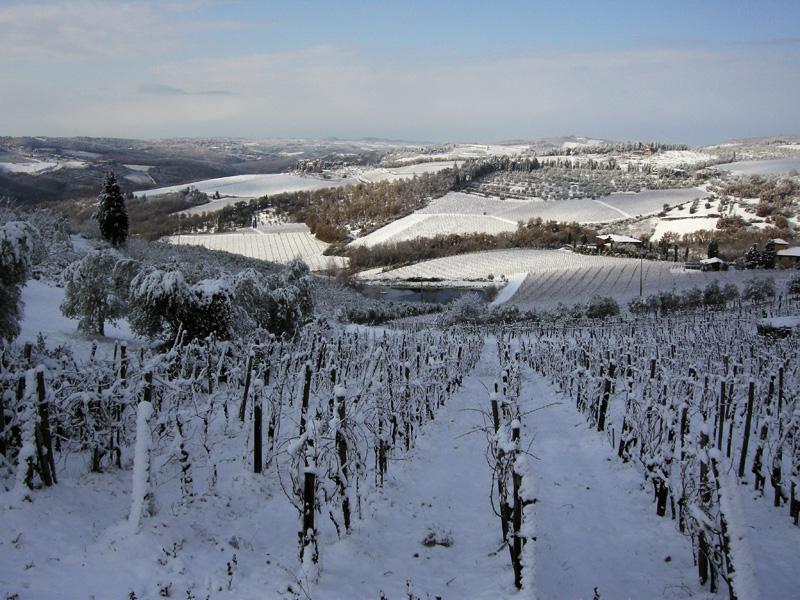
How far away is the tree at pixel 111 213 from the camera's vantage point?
31531 mm

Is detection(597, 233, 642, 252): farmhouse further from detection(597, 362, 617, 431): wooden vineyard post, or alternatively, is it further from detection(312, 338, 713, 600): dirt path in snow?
detection(312, 338, 713, 600): dirt path in snow

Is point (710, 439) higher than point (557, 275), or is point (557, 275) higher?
point (710, 439)

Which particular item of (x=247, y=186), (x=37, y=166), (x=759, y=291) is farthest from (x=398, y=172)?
(x=759, y=291)

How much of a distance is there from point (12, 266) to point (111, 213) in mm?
26853

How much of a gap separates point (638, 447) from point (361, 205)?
94.2 meters

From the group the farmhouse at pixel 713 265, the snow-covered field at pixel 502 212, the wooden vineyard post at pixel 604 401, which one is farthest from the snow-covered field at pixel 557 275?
the wooden vineyard post at pixel 604 401

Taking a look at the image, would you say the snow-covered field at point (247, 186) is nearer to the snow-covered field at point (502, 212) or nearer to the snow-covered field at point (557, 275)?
the snow-covered field at point (502, 212)

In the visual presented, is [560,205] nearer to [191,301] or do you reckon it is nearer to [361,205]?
[361,205]

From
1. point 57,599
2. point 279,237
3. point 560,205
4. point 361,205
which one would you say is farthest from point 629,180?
point 57,599

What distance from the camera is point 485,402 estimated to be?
11.9 metres

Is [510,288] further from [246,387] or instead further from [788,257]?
[246,387]

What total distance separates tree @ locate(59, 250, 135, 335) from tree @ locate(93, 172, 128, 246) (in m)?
21.4

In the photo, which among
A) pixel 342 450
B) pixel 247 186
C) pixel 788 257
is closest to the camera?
pixel 342 450

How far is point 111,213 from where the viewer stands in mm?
31750
